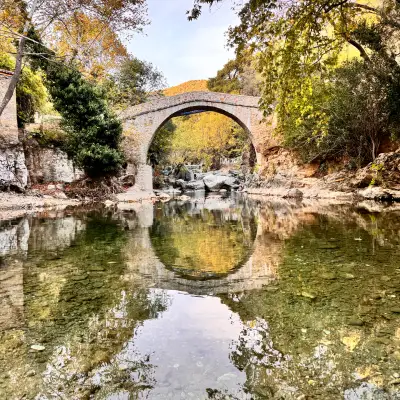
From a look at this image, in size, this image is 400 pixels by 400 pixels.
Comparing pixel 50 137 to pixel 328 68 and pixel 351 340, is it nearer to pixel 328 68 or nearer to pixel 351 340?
pixel 328 68

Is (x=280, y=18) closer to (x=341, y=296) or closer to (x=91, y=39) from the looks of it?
(x=341, y=296)

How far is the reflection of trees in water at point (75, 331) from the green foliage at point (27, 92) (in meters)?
13.6

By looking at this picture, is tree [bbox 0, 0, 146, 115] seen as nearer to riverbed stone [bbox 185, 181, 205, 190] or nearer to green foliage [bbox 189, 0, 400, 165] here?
green foliage [bbox 189, 0, 400, 165]

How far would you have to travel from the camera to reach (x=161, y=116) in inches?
811

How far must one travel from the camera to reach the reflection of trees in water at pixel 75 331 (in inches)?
61.0

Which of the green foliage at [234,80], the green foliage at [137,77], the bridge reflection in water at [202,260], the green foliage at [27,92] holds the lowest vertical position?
the bridge reflection in water at [202,260]

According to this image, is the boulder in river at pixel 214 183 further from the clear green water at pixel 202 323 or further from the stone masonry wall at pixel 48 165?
the clear green water at pixel 202 323

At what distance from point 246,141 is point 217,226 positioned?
23.4 meters

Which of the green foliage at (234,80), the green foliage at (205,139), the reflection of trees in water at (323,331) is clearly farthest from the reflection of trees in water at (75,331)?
the green foliage at (234,80)

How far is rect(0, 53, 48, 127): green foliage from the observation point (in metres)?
14.4

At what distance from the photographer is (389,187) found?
38.7 ft

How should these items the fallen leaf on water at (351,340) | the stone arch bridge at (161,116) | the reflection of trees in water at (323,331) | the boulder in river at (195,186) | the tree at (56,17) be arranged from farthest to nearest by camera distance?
the boulder in river at (195,186)
the stone arch bridge at (161,116)
the tree at (56,17)
the fallen leaf on water at (351,340)
the reflection of trees in water at (323,331)

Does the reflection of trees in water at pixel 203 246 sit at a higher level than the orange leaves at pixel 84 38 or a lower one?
lower

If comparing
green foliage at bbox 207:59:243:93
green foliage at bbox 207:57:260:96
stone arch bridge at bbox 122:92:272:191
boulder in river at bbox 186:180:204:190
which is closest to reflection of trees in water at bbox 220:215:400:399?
stone arch bridge at bbox 122:92:272:191
